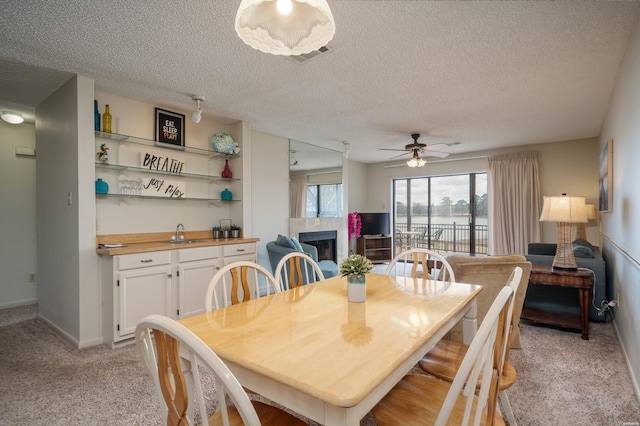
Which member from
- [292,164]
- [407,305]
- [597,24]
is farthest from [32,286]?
[597,24]

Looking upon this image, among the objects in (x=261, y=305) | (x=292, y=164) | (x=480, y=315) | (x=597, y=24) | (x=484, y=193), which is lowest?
(x=480, y=315)

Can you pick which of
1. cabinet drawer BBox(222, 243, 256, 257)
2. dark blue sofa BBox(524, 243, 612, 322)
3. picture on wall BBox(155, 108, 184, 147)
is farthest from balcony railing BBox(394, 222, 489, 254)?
picture on wall BBox(155, 108, 184, 147)

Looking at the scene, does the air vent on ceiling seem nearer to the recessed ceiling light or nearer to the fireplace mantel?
the fireplace mantel

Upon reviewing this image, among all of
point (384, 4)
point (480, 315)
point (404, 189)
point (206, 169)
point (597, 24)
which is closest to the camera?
point (384, 4)

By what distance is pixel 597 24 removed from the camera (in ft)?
6.61

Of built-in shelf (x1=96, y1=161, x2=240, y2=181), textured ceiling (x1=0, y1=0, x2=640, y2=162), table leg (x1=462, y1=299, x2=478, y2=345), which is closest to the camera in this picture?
table leg (x1=462, y1=299, x2=478, y2=345)

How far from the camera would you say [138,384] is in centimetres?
219

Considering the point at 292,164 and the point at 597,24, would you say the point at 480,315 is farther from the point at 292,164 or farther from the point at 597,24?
the point at 292,164

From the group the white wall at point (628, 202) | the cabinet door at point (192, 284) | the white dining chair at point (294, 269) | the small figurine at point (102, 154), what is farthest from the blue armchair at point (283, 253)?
the white wall at point (628, 202)

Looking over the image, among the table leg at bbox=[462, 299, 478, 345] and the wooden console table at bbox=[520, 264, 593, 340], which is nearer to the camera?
the table leg at bbox=[462, 299, 478, 345]

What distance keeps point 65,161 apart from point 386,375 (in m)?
3.51

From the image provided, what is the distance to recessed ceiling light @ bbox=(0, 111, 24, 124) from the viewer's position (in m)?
3.69

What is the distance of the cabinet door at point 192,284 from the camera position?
3202 millimetres

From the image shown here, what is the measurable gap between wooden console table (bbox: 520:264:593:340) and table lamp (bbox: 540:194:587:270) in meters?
0.10
